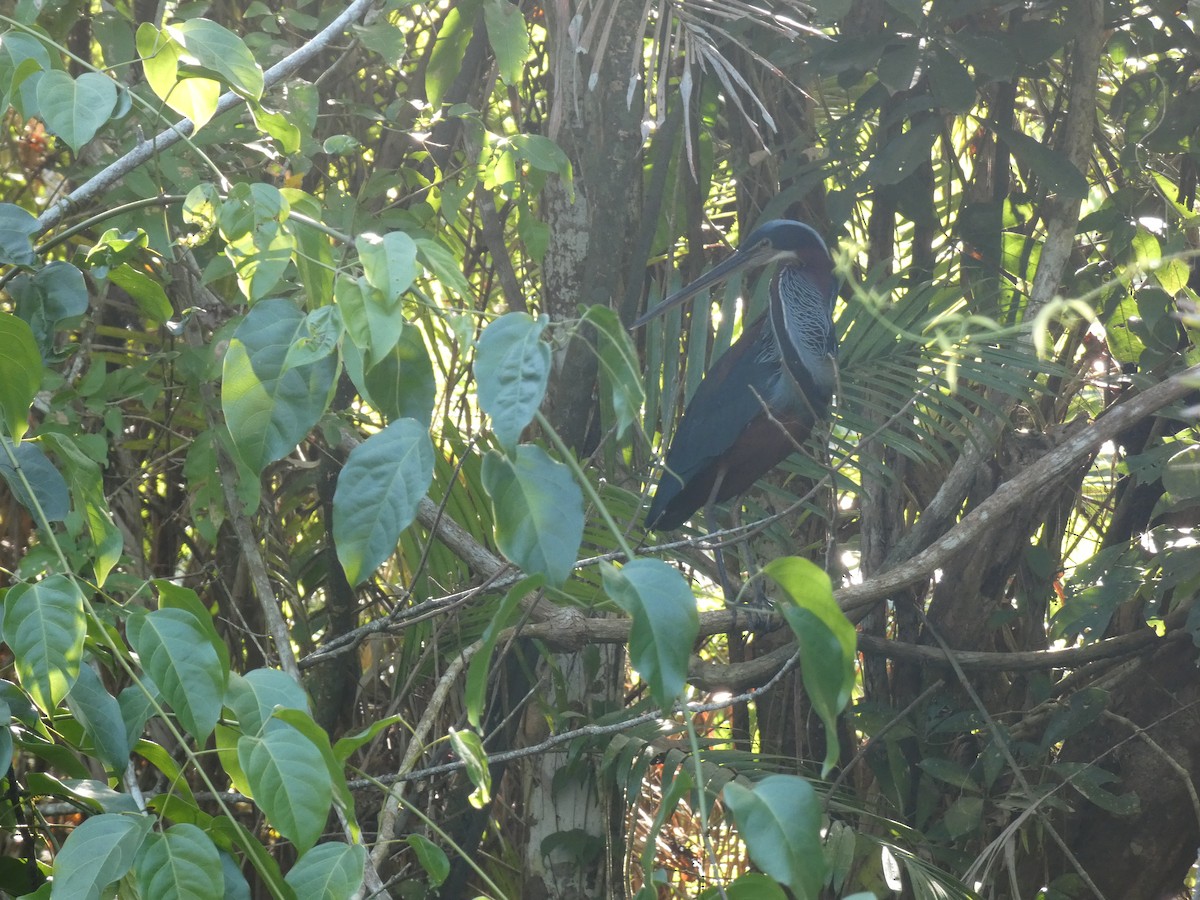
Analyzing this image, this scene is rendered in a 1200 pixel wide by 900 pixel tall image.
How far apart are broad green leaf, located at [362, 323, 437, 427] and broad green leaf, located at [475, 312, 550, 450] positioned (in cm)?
14

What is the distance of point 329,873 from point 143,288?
28.4 inches

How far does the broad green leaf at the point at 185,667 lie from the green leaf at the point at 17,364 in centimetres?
23

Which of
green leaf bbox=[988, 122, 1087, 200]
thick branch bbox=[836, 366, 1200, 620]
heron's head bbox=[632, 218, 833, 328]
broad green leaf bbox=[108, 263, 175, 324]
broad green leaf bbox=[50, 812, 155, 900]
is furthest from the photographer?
heron's head bbox=[632, 218, 833, 328]

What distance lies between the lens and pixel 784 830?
0.66m

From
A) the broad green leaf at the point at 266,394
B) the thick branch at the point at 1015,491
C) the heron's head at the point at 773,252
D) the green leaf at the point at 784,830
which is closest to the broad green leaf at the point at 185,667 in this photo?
the broad green leaf at the point at 266,394

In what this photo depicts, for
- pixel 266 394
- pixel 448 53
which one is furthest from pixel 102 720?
pixel 448 53

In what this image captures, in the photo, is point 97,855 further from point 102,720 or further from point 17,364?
point 17,364

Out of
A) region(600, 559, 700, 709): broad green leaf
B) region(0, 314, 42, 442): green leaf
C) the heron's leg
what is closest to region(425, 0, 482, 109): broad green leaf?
the heron's leg

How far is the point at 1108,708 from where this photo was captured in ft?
7.84

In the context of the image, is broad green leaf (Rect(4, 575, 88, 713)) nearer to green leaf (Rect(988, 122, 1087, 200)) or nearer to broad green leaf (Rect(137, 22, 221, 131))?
broad green leaf (Rect(137, 22, 221, 131))

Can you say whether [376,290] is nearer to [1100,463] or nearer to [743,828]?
[743,828]

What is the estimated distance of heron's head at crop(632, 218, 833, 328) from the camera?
2.52 meters

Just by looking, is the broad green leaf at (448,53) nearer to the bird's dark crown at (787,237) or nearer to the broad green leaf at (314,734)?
the bird's dark crown at (787,237)

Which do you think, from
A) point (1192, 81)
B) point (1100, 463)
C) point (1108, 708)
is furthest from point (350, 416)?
point (1192, 81)
